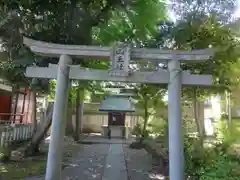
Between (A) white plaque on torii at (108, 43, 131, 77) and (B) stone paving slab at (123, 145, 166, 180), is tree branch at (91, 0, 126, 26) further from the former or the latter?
(B) stone paving slab at (123, 145, 166, 180)

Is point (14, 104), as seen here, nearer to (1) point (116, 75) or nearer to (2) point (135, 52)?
(1) point (116, 75)

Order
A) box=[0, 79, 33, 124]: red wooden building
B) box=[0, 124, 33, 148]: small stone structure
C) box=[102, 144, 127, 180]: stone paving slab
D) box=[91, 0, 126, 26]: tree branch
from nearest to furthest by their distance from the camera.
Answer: box=[102, 144, 127, 180]: stone paving slab → box=[91, 0, 126, 26]: tree branch → box=[0, 124, 33, 148]: small stone structure → box=[0, 79, 33, 124]: red wooden building

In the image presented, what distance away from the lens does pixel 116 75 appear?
6.41 metres

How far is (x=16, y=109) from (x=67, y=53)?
13190mm

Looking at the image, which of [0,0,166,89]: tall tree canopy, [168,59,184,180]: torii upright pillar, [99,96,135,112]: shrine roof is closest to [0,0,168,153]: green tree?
[0,0,166,89]: tall tree canopy

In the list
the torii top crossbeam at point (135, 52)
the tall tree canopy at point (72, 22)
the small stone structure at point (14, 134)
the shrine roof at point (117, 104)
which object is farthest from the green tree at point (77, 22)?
the shrine roof at point (117, 104)

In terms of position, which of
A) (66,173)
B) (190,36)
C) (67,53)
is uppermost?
(190,36)

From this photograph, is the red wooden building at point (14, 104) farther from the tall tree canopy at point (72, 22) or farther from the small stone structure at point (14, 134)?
the tall tree canopy at point (72, 22)

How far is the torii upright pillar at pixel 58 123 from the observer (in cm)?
638

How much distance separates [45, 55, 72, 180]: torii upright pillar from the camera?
6.38m

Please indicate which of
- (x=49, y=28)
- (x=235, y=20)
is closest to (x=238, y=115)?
(x=235, y=20)

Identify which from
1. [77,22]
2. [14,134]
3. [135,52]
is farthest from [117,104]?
[135,52]

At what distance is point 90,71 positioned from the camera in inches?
259

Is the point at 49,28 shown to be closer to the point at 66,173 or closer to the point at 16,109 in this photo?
the point at 66,173
